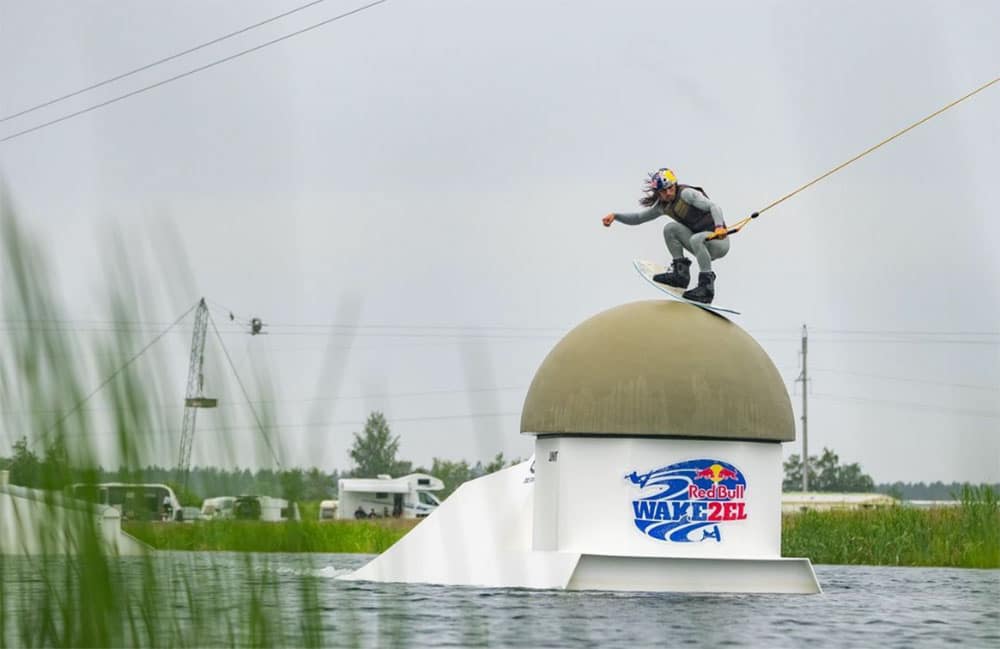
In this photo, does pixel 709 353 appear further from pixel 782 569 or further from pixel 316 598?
pixel 316 598

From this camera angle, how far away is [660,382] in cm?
2006

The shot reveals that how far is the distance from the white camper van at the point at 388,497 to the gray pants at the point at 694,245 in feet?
131

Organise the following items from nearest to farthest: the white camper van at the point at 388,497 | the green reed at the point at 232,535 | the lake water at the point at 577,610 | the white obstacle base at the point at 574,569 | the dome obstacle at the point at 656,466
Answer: the green reed at the point at 232,535 < the lake water at the point at 577,610 < the white obstacle base at the point at 574,569 < the dome obstacle at the point at 656,466 < the white camper van at the point at 388,497

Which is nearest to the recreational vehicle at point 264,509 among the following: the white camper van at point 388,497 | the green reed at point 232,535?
the green reed at point 232,535

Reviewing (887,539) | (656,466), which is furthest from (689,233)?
(887,539)

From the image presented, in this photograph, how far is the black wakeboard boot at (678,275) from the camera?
2130 cm

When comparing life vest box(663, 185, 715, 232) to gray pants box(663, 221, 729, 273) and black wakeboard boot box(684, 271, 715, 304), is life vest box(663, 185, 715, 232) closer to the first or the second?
gray pants box(663, 221, 729, 273)

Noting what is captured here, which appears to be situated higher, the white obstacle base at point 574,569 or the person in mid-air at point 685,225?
the person in mid-air at point 685,225

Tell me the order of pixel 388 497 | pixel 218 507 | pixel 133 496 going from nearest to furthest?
1. pixel 133 496
2. pixel 218 507
3. pixel 388 497

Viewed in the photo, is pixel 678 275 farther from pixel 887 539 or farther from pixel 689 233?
pixel 887 539

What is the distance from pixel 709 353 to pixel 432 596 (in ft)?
18.3

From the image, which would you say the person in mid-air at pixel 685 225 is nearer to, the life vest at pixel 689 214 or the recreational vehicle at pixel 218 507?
the life vest at pixel 689 214

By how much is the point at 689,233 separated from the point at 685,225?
115mm

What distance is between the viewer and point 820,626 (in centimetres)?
1464
